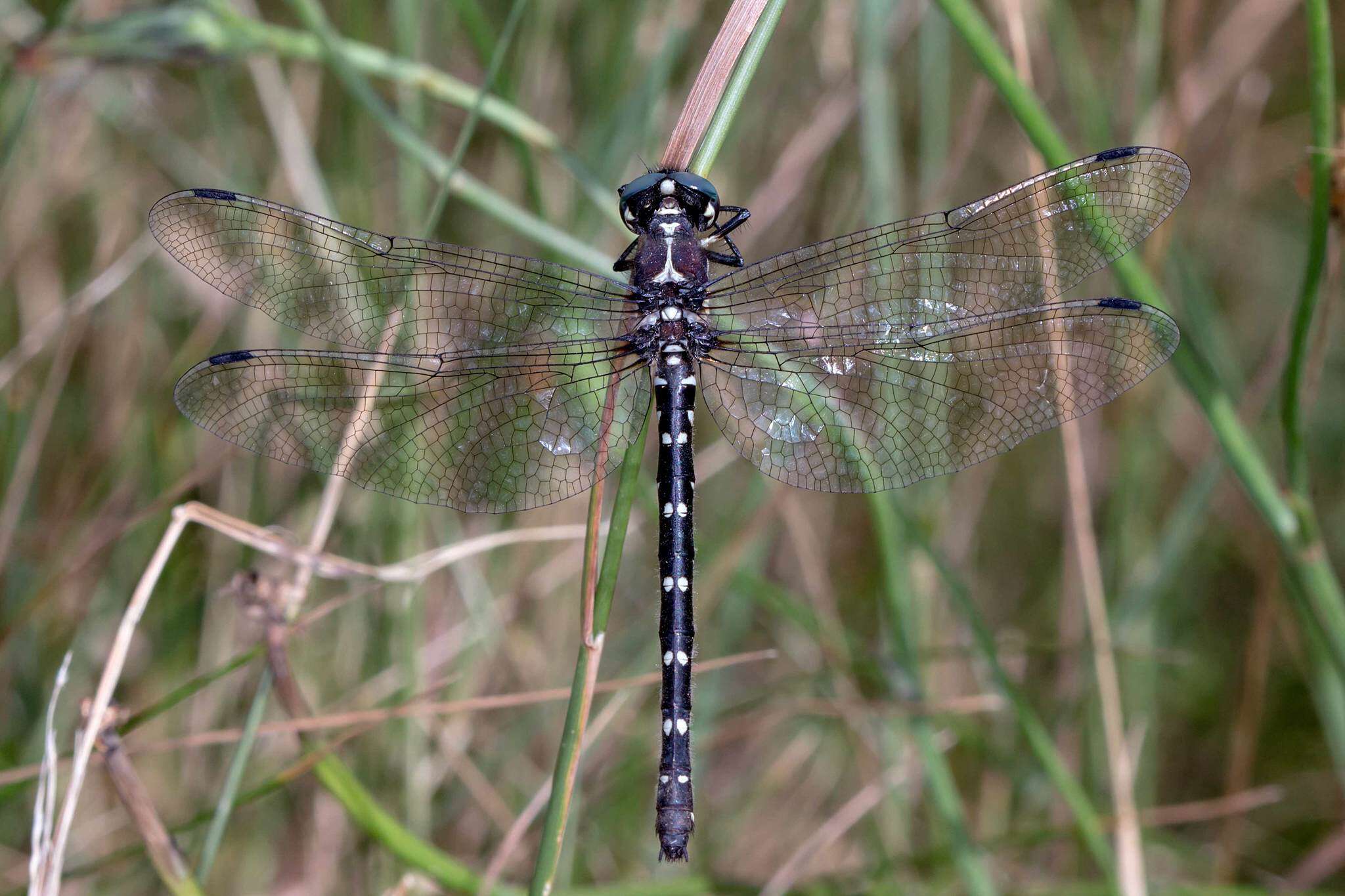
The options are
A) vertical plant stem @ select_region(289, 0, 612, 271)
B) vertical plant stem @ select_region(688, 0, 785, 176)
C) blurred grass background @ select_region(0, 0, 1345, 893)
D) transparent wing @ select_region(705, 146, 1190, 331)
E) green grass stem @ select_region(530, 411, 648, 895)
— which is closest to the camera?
green grass stem @ select_region(530, 411, 648, 895)

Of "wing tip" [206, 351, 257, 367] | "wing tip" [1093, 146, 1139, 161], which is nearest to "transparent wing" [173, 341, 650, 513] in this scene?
"wing tip" [206, 351, 257, 367]

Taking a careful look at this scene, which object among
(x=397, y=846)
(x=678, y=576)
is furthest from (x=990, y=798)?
(x=397, y=846)

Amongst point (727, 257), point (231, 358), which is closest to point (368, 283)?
point (231, 358)

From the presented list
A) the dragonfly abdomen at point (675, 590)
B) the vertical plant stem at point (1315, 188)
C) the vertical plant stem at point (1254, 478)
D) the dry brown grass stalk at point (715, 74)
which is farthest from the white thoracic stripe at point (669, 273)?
the vertical plant stem at point (1315, 188)

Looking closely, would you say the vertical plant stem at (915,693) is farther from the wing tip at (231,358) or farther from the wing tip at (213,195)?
the wing tip at (213,195)

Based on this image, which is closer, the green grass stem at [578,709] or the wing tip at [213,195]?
the green grass stem at [578,709]

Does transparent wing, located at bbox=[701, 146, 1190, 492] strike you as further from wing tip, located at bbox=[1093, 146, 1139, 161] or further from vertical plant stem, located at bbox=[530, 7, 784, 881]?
vertical plant stem, located at bbox=[530, 7, 784, 881]
